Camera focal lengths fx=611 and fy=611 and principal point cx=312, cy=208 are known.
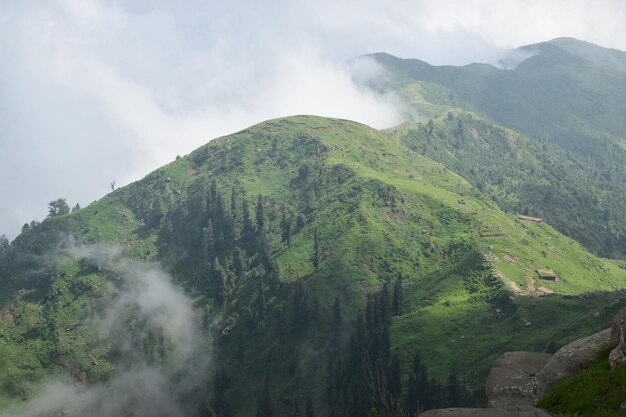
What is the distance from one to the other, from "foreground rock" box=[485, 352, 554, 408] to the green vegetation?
24.6 feet

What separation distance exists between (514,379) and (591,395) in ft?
45.1

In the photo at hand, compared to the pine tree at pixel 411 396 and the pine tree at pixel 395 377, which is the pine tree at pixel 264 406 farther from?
the pine tree at pixel 411 396

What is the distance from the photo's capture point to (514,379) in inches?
1645

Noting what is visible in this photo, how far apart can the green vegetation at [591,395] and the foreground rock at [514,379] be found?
7497 millimetres

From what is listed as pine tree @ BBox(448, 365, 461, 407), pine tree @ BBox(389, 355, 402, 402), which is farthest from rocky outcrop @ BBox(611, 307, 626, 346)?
pine tree @ BBox(389, 355, 402, 402)

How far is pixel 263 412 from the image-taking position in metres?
191

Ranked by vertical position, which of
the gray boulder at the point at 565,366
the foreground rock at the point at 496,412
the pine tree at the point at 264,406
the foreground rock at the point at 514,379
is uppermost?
the foreground rock at the point at 496,412

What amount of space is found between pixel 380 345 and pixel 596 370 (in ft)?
519

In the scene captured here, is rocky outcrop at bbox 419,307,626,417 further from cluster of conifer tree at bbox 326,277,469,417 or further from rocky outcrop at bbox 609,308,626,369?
cluster of conifer tree at bbox 326,277,469,417

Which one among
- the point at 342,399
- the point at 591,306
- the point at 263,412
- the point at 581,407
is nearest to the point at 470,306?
the point at 591,306

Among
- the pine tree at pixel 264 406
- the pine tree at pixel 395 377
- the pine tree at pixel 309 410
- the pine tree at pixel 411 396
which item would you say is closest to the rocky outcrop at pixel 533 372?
the pine tree at pixel 411 396

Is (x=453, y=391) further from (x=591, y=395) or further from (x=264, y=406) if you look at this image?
(x=591, y=395)

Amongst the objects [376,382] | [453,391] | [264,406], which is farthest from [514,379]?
[264,406]

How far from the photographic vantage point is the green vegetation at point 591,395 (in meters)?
26.8
